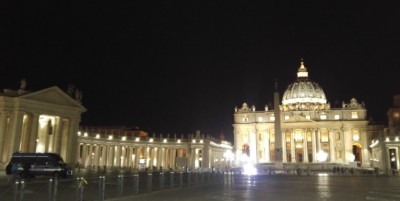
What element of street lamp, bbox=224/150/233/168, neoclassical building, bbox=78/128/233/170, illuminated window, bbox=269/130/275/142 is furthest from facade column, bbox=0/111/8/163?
illuminated window, bbox=269/130/275/142

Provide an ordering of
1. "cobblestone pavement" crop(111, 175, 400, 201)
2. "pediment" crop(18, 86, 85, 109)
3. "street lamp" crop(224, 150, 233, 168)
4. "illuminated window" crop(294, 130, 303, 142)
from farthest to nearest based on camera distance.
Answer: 1. "street lamp" crop(224, 150, 233, 168)
2. "illuminated window" crop(294, 130, 303, 142)
3. "pediment" crop(18, 86, 85, 109)
4. "cobblestone pavement" crop(111, 175, 400, 201)

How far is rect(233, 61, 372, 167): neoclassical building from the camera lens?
14425 cm

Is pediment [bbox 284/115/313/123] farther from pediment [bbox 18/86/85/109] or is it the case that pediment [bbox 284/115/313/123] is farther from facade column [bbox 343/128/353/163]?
pediment [bbox 18/86/85/109]

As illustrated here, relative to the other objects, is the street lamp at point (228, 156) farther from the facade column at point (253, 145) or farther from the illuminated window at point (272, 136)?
the illuminated window at point (272, 136)

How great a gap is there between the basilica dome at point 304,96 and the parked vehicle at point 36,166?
424ft

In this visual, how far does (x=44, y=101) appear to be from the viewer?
196ft

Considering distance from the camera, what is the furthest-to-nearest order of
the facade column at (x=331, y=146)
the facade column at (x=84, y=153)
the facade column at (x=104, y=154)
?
the facade column at (x=331, y=146), the facade column at (x=104, y=154), the facade column at (x=84, y=153)

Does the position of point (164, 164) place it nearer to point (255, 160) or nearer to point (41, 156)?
point (255, 160)

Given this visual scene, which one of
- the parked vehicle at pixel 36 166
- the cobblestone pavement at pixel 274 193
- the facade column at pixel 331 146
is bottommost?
the cobblestone pavement at pixel 274 193

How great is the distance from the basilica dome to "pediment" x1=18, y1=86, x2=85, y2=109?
11241cm

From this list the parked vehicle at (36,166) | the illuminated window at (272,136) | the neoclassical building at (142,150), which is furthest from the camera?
the illuminated window at (272,136)

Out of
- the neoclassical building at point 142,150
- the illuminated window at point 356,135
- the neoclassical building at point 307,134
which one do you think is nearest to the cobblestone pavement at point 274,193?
the neoclassical building at point 142,150

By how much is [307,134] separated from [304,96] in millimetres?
23233

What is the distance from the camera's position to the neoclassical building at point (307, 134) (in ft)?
473
